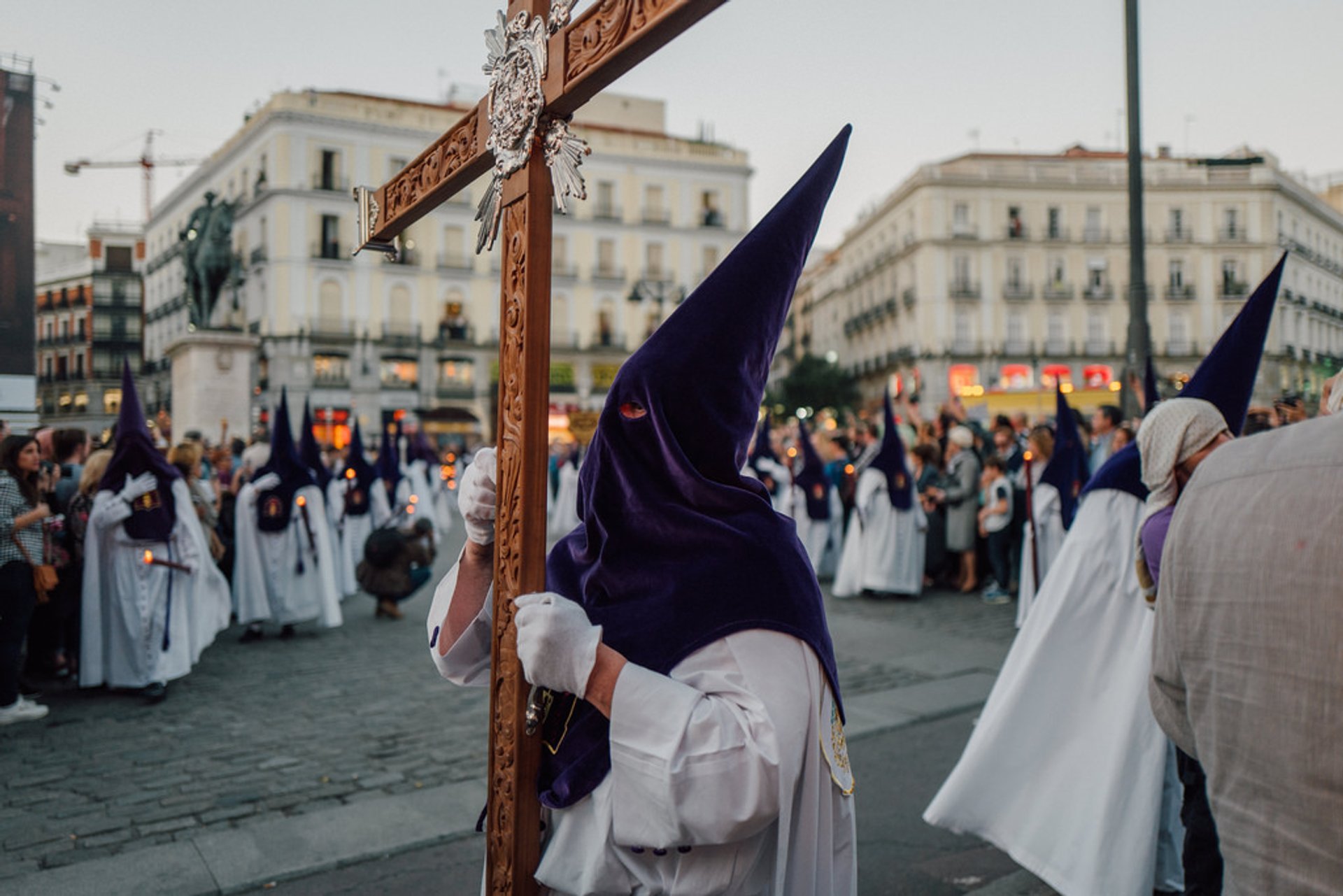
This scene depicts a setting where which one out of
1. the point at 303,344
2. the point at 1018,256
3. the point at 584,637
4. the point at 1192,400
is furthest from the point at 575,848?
the point at 1018,256

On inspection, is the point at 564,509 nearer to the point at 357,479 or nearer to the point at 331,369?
the point at 357,479

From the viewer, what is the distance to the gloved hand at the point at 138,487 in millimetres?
6633

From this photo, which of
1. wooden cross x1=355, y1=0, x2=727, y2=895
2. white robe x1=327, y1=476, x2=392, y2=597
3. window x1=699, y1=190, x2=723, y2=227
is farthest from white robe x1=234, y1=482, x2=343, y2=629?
window x1=699, y1=190, x2=723, y2=227

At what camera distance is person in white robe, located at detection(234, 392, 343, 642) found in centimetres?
868

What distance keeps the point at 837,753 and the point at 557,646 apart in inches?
22.5

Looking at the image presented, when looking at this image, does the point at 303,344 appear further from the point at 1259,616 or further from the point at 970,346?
the point at 1259,616

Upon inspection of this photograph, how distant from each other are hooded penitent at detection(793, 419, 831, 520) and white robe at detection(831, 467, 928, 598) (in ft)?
3.73

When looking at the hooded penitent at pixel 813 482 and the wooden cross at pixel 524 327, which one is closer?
the wooden cross at pixel 524 327

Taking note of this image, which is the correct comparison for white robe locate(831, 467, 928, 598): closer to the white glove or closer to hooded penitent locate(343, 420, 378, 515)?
hooded penitent locate(343, 420, 378, 515)

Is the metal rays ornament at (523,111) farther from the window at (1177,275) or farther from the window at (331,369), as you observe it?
the window at (1177,275)

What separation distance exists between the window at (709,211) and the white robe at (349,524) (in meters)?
40.2

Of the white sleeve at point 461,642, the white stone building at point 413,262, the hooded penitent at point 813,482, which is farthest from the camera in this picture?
the white stone building at point 413,262

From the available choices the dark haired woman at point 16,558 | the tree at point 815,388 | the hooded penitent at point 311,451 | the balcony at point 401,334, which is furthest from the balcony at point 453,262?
the dark haired woman at point 16,558

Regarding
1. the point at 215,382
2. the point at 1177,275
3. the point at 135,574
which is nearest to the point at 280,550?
the point at 135,574
